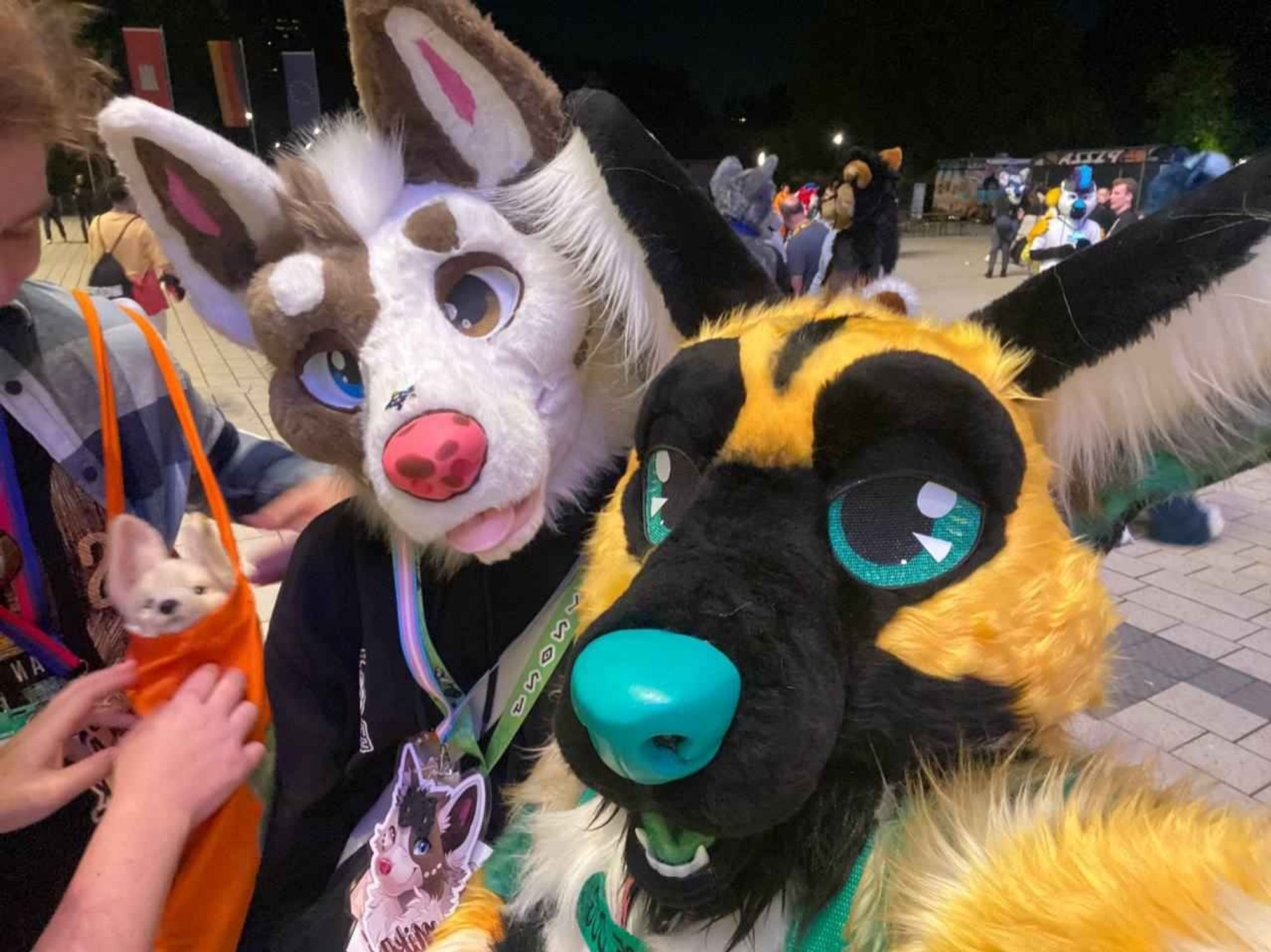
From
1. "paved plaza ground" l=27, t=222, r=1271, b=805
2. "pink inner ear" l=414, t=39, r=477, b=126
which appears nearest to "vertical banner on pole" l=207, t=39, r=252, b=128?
"paved plaza ground" l=27, t=222, r=1271, b=805

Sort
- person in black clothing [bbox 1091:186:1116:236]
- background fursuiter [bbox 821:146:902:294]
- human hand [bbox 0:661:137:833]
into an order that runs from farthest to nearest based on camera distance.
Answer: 1. person in black clothing [bbox 1091:186:1116:236]
2. background fursuiter [bbox 821:146:902:294]
3. human hand [bbox 0:661:137:833]

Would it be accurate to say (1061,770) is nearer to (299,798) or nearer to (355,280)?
(355,280)

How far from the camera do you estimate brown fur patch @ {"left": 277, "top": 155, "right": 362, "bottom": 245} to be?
3.75 ft

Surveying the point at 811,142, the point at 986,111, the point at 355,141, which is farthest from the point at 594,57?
the point at 355,141

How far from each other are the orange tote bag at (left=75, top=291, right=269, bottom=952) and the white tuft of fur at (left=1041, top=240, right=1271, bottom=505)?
920mm

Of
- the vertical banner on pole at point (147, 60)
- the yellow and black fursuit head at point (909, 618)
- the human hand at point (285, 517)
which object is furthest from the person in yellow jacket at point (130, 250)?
the yellow and black fursuit head at point (909, 618)

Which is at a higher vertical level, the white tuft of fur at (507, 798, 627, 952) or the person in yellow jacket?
the white tuft of fur at (507, 798, 627, 952)

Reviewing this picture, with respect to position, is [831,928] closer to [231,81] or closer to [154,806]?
[154,806]

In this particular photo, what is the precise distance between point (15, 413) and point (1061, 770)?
1.17 meters

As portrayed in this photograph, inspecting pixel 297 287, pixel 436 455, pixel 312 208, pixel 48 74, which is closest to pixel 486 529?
pixel 436 455

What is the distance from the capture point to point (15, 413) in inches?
42.6

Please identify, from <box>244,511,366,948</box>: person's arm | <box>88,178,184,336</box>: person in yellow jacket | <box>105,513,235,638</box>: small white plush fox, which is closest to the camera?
<box>105,513,235,638</box>: small white plush fox

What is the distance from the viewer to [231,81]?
9.56 metres

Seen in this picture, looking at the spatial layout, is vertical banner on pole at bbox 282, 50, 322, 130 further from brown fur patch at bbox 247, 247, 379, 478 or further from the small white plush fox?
the small white plush fox
